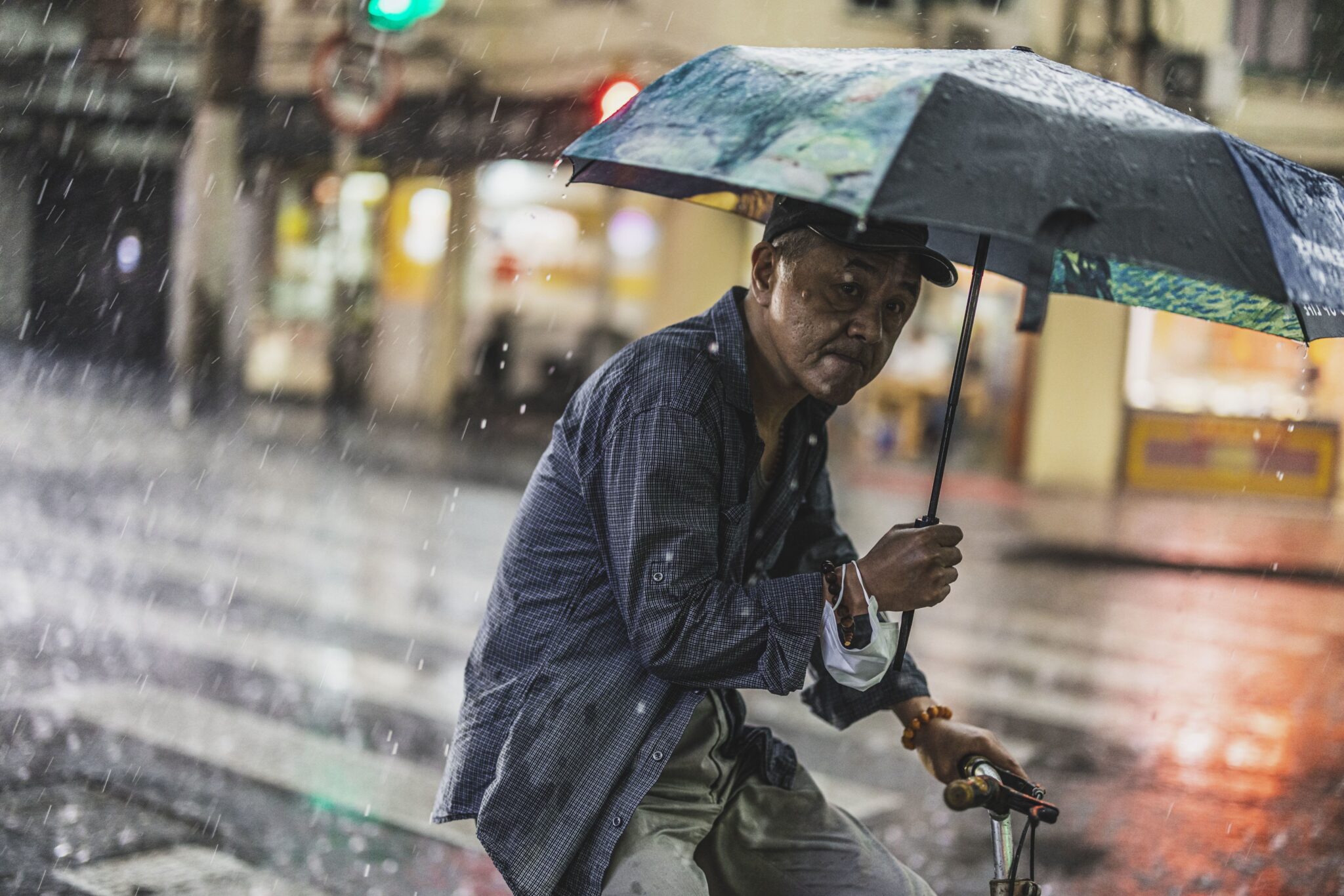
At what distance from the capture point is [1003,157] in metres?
1.96

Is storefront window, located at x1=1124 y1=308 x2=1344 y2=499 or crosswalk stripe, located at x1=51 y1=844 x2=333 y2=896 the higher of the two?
crosswalk stripe, located at x1=51 y1=844 x2=333 y2=896

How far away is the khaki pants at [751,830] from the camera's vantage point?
A: 2258 mm

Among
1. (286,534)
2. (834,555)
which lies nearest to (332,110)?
(286,534)

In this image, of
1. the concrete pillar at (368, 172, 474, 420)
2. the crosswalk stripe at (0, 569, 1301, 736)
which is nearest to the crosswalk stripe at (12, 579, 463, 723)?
the crosswalk stripe at (0, 569, 1301, 736)

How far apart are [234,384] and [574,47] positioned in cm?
747

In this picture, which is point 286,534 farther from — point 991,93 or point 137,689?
point 991,93

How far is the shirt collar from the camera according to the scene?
7.28ft

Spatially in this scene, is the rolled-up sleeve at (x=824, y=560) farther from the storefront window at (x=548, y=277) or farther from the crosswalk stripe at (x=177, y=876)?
the storefront window at (x=548, y=277)

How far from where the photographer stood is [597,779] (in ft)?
7.02

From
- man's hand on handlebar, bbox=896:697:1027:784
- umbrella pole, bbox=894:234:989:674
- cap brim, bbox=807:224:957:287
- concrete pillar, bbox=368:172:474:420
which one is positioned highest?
cap brim, bbox=807:224:957:287

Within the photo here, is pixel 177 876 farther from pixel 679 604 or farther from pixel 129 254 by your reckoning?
pixel 129 254

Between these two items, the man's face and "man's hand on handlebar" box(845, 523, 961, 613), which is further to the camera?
the man's face

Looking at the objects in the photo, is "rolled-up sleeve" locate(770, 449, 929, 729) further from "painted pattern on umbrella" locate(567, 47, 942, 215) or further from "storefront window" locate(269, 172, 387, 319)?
"storefront window" locate(269, 172, 387, 319)

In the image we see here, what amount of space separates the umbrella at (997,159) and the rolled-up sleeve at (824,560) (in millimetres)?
217
